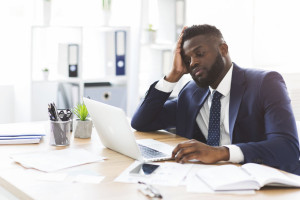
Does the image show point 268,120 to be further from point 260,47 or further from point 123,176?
point 260,47

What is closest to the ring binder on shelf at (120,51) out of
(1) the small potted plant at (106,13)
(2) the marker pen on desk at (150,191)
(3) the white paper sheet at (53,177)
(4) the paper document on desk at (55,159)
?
(1) the small potted plant at (106,13)

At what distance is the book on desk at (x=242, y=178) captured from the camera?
136 cm

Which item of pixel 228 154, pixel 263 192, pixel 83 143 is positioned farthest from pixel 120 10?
pixel 263 192

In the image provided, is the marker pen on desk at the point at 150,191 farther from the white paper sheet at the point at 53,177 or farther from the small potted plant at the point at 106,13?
the small potted plant at the point at 106,13

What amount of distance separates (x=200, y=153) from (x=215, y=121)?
1.48 ft

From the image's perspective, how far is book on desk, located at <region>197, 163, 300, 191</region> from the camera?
4.47 ft

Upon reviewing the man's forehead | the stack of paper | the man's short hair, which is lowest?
the stack of paper

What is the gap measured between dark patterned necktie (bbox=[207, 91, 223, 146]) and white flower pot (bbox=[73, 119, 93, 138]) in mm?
531

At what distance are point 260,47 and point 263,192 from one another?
9.74 feet

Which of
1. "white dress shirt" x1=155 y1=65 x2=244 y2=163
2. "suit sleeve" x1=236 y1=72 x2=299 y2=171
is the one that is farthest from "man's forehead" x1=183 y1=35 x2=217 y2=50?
"suit sleeve" x1=236 y1=72 x2=299 y2=171

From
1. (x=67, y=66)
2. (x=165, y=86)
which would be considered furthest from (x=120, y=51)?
(x=165, y=86)

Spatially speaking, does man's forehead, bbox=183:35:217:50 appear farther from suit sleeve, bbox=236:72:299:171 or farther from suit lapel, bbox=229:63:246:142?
suit sleeve, bbox=236:72:299:171

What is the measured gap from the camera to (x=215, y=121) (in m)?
2.06

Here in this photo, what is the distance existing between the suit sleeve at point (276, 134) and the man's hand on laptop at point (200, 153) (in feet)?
0.29
